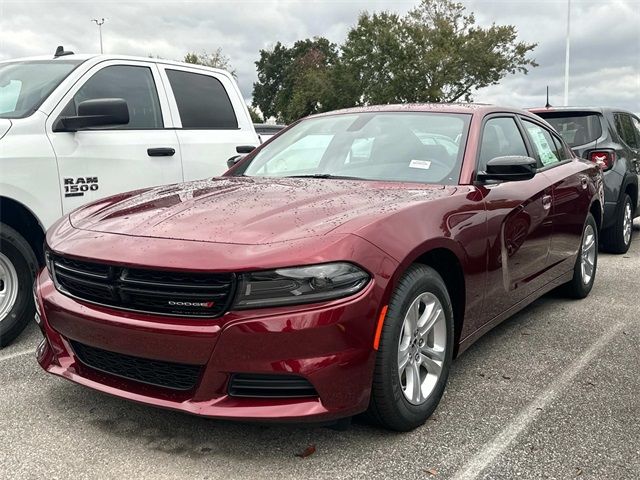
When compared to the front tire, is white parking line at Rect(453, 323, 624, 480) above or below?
below

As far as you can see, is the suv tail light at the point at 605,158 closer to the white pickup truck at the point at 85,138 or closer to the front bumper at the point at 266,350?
the white pickup truck at the point at 85,138

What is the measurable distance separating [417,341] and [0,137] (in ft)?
9.23

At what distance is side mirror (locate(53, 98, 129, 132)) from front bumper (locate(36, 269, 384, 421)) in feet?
6.42

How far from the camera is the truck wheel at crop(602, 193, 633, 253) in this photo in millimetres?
7040

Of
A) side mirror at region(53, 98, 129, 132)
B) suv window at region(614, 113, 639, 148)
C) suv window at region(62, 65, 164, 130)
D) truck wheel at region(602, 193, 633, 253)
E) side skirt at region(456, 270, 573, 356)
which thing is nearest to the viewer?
side skirt at region(456, 270, 573, 356)

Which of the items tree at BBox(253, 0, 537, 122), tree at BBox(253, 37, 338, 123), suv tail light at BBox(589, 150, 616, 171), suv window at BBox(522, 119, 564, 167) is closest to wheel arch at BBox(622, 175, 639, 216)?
suv tail light at BBox(589, 150, 616, 171)

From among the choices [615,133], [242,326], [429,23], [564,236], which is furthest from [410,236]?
[429,23]

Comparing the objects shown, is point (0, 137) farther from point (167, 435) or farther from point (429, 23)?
point (429, 23)

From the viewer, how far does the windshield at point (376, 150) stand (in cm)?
346

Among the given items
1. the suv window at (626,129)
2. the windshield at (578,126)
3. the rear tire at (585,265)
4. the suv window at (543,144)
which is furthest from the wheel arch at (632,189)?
the suv window at (543,144)

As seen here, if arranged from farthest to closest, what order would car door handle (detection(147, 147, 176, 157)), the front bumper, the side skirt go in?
car door handle (detection(147, 147, 176, 157)), the side skirt, the front bumper

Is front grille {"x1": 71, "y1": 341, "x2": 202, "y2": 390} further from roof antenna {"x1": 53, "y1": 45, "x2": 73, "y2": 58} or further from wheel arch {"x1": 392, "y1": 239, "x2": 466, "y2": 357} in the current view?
roof antenna {"x1": 53, "y1": 45, "x2": 73, "y2": 58}

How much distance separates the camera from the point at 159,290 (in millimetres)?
2383

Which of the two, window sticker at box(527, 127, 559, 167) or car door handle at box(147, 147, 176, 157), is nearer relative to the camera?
window sticker at box(527, 127, 559, 167)
